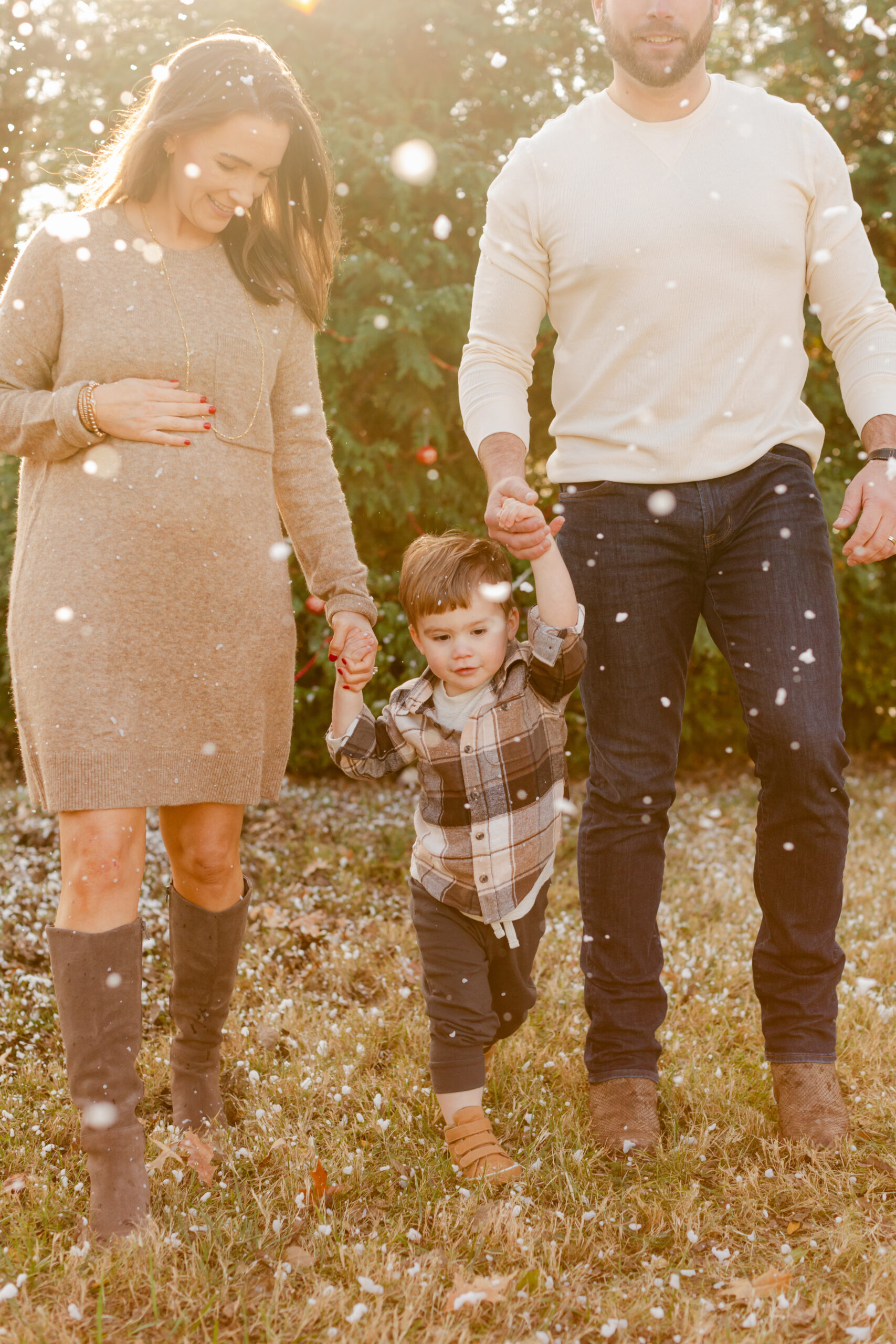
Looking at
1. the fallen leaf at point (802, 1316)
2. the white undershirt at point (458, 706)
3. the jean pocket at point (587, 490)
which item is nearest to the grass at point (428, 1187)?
the fallen leaf at point (802, 1316)

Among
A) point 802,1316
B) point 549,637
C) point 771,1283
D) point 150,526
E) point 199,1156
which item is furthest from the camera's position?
point 199,1156

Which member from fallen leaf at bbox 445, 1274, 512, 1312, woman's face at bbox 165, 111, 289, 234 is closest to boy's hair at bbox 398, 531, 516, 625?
woman's face at bbox 165, 111, 289, 234

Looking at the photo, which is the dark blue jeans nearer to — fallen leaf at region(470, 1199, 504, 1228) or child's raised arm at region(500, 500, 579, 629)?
child's raised arm at region(500, 500, 579, 629)

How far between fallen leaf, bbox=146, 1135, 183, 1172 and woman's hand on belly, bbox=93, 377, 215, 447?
62.6 inches

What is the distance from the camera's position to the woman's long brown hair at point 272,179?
2549mm

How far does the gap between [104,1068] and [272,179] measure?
2.11 metres

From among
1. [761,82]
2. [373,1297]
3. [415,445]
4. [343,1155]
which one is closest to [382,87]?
[415,445]

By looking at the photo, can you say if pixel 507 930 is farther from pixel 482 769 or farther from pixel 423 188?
pixel 423 188

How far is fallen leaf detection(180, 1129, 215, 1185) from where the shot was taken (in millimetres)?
2660

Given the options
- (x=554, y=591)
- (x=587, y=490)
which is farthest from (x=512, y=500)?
(x=587, y=490)

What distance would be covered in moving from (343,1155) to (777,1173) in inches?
39.8

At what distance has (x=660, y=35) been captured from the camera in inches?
102

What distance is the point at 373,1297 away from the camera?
2.21m

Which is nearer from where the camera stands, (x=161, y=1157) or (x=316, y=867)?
(x=161, y=1157)
